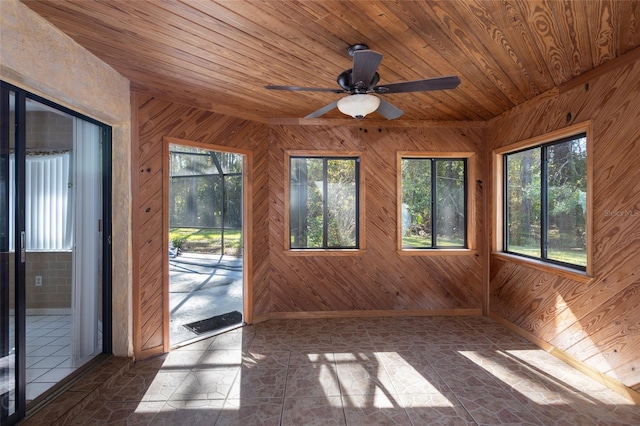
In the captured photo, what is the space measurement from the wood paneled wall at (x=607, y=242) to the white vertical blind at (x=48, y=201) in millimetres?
4922

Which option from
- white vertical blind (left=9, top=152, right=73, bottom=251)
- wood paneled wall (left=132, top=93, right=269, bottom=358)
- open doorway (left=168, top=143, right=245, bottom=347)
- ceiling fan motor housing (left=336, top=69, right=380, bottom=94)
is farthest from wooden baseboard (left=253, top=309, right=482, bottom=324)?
ceiling fan motor housing (left=336, top=69, right=380, bottom=94)

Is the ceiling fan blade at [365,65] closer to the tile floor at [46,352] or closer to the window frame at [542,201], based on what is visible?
the window frame at [542,201]

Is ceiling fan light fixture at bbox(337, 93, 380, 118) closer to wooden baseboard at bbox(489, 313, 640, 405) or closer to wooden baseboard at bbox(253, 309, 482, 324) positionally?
wooden baseboard at bbox(253, 309, 482, 324)

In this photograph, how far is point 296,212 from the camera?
388 cm

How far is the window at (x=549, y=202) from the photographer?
2764 mm

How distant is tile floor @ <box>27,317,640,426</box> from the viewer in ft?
6.53

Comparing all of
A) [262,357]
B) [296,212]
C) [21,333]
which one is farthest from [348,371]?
[21,333]

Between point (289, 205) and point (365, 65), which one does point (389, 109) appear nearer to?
A: point (365, 65)

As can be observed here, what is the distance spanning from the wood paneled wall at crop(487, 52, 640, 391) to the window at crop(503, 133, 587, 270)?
0.74 feet

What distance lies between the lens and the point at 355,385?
2340 mm

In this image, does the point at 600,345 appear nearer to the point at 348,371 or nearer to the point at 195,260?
the point at 348,371

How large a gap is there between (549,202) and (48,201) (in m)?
5.31

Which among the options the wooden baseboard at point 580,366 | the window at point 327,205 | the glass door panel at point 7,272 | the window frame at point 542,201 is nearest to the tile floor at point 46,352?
the glass door panel at point 7,272

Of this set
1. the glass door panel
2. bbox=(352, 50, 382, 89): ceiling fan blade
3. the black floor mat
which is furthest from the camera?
the black floor mat
